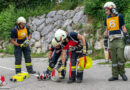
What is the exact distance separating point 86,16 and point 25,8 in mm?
8407

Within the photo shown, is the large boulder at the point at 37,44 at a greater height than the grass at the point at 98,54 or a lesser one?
greater

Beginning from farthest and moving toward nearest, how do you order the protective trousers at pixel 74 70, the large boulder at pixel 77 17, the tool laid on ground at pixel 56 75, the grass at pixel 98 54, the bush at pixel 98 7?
the large boulder at pixel 77 17 → the bush at pixel 98 7 → the grass at pixel 98 54 → the tool laid on ground at pixel 56 75 → the protective trousers at pixel 74 70

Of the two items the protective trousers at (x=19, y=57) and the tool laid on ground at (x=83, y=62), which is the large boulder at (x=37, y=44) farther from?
the tool laid on ground at (x=83, y=62)

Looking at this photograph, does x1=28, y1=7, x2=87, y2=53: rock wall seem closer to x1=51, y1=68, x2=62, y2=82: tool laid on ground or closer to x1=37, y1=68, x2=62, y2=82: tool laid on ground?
x1=37, y1=68, x2=62, y2=82: tool laid on ground

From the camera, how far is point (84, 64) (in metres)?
6.80

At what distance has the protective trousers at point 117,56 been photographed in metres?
6.77

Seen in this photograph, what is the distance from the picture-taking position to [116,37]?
689 cm

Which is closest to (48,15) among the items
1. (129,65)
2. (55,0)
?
(55,0)

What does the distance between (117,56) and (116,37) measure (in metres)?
0.56

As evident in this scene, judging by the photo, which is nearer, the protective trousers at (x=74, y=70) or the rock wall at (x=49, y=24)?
the protective trousers at (x=74, y=70)

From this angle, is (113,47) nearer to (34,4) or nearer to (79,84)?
(79,84)

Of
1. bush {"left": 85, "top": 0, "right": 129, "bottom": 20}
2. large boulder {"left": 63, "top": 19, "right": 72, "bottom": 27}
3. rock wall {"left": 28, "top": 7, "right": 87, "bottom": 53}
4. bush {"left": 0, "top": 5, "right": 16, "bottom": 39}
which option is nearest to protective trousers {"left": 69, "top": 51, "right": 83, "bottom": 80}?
bush {"left": 85, "top": 0, "right": 129, "bottom": 20}

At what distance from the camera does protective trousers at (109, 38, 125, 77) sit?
6766 mm

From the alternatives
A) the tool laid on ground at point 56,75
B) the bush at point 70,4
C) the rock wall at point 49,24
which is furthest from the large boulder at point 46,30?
the tool laid on ground at point 56,75
